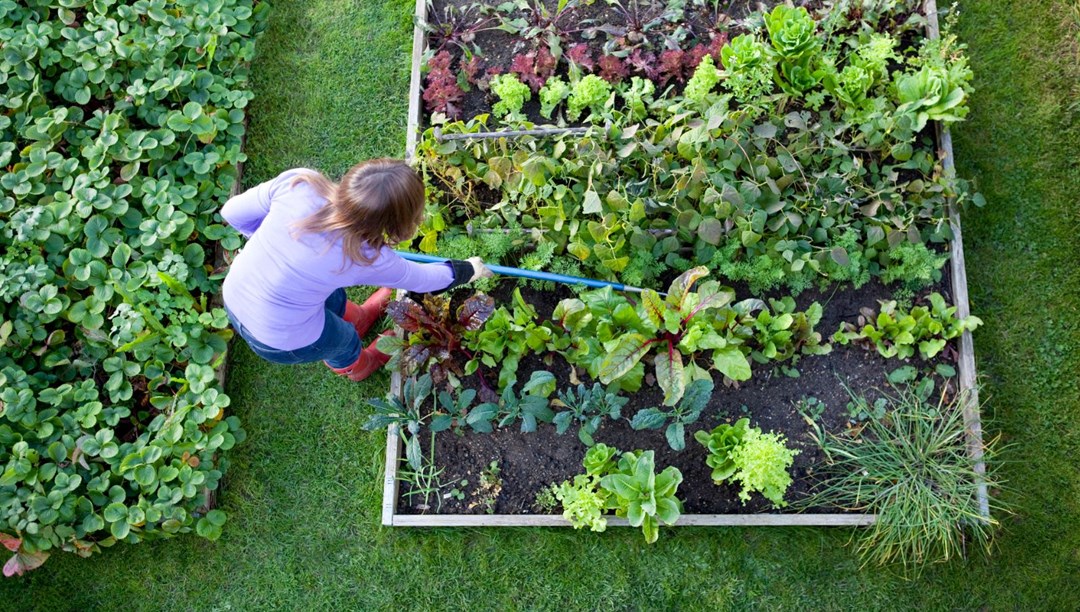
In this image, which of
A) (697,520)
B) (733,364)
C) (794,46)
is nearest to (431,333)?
(733,364)

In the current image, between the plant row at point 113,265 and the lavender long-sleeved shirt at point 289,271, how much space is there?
92 cm

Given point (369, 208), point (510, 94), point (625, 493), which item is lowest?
point (625, 493)

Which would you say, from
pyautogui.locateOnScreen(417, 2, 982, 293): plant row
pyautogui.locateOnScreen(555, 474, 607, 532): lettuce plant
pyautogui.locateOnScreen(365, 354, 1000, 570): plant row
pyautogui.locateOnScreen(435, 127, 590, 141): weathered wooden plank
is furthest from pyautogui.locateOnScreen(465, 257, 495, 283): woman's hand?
pyautogui.locateOnScreen(555, 474, 607, 532): lettuce plant

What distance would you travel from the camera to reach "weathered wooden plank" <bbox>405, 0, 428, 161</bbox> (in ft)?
13.1

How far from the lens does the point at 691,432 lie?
355 centimetres

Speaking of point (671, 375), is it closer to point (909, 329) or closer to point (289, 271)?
point (909, 329)

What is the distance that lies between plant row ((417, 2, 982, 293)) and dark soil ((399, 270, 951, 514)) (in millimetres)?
270

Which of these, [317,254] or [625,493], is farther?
[625,493]

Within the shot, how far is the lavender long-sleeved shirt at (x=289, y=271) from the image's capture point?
2570 mm

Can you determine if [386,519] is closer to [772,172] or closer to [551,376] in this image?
[551,376]

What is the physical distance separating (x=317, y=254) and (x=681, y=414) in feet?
5.70

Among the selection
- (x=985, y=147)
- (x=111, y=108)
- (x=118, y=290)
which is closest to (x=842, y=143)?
(x=985, y=147)

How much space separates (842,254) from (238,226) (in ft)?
8.36

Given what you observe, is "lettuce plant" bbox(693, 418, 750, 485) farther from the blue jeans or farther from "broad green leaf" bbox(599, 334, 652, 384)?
the blue jeans
